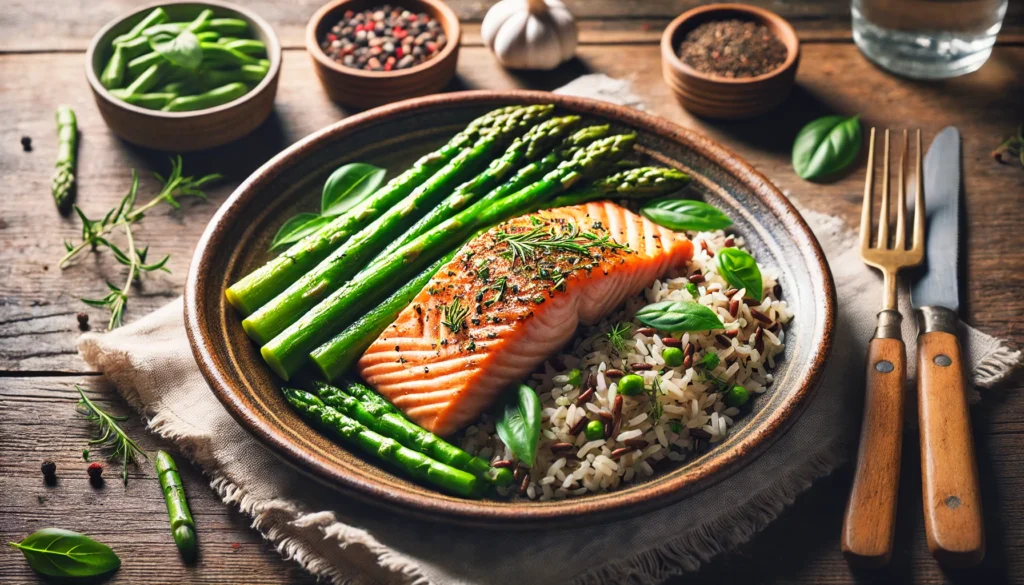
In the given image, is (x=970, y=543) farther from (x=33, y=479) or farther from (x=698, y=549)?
(x=33, y=479)

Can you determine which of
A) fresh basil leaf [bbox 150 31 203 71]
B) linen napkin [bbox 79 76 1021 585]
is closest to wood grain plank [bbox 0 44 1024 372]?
linen napkin [bbox 79 76 1021 585]

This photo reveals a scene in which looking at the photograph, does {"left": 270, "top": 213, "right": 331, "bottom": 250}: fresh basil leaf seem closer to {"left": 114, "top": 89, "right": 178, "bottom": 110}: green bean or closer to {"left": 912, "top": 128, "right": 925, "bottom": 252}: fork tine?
{"left": 114, "top": 89, "right": 178, "bottom": 110}: green bean

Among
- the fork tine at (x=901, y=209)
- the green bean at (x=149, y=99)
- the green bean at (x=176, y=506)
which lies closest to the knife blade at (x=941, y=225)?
the fork tine at (x=901, y=209)

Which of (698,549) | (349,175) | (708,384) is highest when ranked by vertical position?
(349,175)

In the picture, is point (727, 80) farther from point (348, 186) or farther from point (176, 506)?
point (176, 506)

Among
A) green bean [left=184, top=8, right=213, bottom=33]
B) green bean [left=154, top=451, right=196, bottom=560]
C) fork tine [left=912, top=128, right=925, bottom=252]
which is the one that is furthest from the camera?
green bean [left=184, top=8, right=213, bottom=33]

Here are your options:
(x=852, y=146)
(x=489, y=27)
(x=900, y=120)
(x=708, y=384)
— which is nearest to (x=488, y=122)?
(x=489, y=27)
